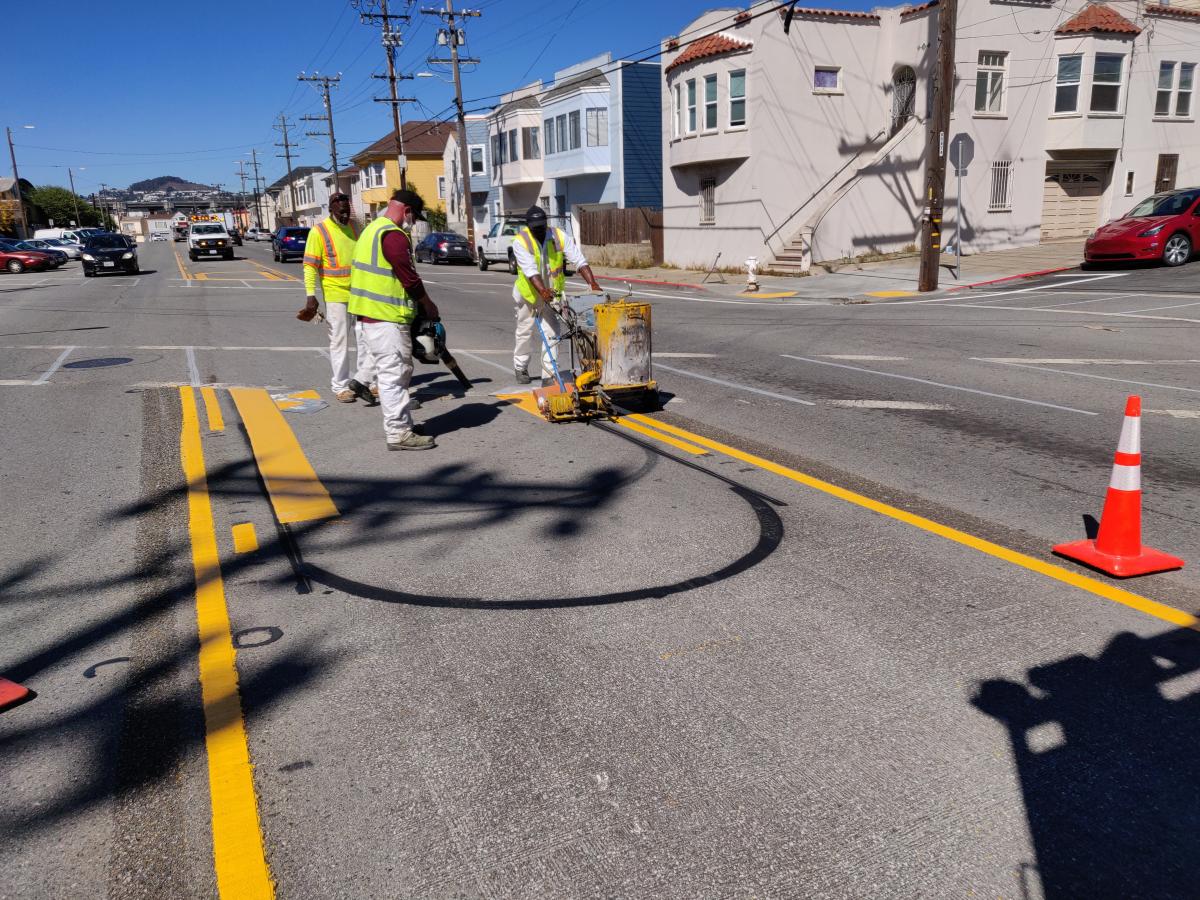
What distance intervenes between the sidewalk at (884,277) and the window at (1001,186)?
1.37 m

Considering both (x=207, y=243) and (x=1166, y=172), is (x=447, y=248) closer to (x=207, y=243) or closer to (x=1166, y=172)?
(x=207, y=243)

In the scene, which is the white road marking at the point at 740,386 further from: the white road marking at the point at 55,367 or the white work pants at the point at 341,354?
the white road marking at the point at 55,367

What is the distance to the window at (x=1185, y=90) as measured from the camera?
2919 cm

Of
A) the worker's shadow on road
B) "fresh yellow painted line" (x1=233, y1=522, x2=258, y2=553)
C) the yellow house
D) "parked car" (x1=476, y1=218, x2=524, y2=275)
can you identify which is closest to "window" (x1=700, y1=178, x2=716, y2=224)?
"parked car" (x1=476, y1=218, x2=524, y2=275)

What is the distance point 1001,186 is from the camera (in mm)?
27812

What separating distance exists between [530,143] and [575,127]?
6220 millimetres

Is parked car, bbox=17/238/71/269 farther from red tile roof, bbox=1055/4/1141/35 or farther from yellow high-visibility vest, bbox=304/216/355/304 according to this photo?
red tile roof, bbox=1055/4/1141/35

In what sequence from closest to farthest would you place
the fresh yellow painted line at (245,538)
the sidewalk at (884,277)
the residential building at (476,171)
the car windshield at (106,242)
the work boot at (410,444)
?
the fresh yellow painted line at (245,538), the work boot at (410,444), the sidewalk at (884,277), the car windshield at (106,242), the residential building at (476,171)

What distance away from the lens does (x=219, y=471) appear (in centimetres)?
671

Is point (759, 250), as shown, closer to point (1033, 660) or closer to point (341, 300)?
point (341, 300)

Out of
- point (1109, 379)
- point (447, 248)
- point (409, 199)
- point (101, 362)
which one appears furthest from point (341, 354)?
point (447, 248)

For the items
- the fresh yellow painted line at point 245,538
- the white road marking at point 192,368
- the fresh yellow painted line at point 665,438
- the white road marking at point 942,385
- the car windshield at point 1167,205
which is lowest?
the white road marking at point 942,385

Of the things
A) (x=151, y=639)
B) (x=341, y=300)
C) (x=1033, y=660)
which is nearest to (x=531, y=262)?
(x=341, y=300)

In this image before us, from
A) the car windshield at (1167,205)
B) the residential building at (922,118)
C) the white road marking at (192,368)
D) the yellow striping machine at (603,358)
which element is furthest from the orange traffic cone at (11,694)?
the residential building at (922,118)
